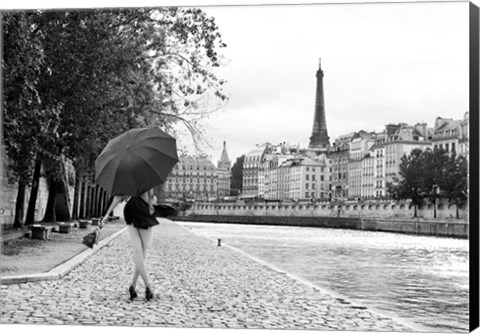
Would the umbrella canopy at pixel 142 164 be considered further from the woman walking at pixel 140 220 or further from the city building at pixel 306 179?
the city building at pixel 306 179

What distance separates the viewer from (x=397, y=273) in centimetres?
1060

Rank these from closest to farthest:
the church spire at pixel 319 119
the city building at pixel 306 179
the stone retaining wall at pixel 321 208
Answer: the church spire at pixel 319 119, the city building at pixel 306 179, the stone retaining wall at pixel 321 208

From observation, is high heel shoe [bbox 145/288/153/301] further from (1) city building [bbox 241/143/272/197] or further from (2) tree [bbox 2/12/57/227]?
(2) tree [bbox 2/12/57/227]

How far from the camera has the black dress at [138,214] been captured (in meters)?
6.36

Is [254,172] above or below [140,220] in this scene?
above

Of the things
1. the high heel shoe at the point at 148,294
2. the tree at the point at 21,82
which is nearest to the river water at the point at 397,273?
the high heel shoe at the point at 148,294

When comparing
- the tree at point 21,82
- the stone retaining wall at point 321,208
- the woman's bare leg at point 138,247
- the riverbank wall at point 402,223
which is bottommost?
the woman's bare leg at point 138,247

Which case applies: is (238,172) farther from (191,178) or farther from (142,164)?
(142,164)

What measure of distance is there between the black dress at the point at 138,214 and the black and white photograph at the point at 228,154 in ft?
0.05

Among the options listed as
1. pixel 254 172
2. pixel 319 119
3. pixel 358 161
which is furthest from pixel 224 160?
pixel 358 161

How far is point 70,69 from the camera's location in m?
10.7

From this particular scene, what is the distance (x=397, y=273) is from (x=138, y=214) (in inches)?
201

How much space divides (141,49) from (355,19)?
4.61 metres

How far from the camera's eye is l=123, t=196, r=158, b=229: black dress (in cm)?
636
